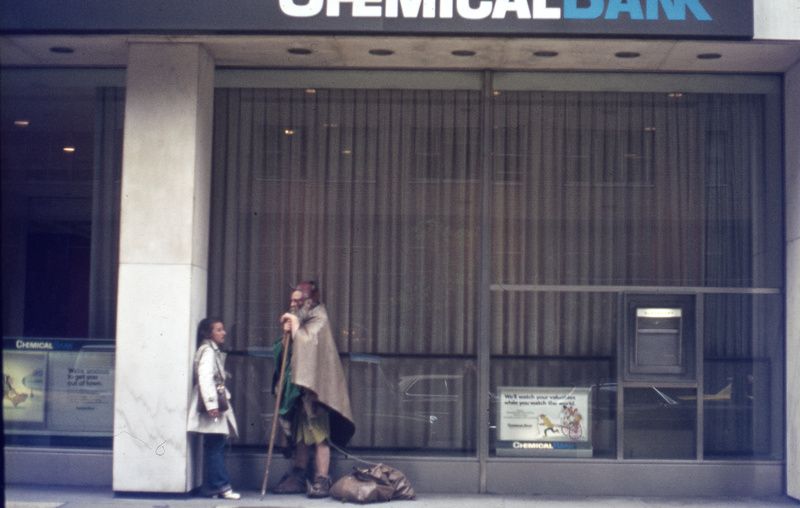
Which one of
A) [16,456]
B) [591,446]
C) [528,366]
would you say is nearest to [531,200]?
[528,366]

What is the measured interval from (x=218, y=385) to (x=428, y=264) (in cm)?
255

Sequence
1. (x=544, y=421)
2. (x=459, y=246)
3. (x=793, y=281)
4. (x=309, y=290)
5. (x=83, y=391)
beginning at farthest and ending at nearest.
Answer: (x=459, y=246) < (x=83, y=391) < (x=544, y=421) < (x=309, y=290) < (x=793, y=281)

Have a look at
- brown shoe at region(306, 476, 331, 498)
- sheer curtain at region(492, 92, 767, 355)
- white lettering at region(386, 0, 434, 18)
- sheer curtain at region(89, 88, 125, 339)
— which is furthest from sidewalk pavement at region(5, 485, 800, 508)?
white lettering at region(386, 0, 434, 18)

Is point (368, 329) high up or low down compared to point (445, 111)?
down

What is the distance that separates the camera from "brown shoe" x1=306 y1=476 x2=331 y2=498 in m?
9.95

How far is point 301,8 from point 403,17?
0.96 metres

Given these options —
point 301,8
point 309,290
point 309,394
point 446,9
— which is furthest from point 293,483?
point 446,9

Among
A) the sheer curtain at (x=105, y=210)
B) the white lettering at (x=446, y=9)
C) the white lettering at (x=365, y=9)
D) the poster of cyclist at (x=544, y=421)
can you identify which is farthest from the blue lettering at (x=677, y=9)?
the sheer curtain at (x=105, y=210)

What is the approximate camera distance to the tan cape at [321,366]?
32.5ft

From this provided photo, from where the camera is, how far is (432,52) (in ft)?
32.9

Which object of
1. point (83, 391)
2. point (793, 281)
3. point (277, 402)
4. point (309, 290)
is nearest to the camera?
point (277, 402)

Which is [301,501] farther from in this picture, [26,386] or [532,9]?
[532,9]

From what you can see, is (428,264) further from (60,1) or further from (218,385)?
(60,1)

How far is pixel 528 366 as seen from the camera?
10.5 metres
